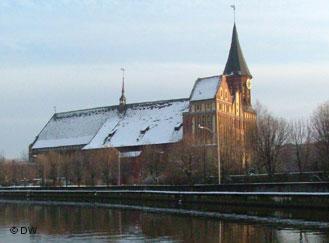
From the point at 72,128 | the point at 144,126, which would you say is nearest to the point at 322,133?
the point at 144,126

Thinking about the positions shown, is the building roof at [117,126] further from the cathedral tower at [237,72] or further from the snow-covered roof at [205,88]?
the cathedral tower at [237,72]

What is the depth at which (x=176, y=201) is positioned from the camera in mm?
45281

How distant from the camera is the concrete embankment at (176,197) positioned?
108ft

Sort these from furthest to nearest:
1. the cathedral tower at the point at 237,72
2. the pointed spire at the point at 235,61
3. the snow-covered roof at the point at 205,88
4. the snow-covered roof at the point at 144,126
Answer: the pointed spire at the point at 235,61 < the cathedral tower at the point at 237,72 < the snow-covered roof at the point at 144,126 < the snow-covered roof at the point at 205,88

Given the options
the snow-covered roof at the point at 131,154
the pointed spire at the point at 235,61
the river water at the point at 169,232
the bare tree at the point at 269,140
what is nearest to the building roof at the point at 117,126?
the snow-covered roof at the point at 131,154

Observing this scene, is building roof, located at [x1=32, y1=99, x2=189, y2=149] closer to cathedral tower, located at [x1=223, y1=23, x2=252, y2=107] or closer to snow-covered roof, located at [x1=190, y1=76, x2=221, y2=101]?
snow-covered roof, located at [x1=190, y1=76, x2=221, y2=101]

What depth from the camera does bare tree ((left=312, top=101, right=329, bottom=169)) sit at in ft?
167

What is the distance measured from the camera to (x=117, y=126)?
99688 millimetres

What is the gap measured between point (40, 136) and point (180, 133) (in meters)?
37.7

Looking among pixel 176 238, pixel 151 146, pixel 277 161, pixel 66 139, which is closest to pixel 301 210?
pixel 176 238

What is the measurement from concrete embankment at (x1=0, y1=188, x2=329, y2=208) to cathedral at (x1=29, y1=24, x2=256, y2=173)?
15171 mm

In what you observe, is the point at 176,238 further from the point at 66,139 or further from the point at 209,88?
the point at 66,139

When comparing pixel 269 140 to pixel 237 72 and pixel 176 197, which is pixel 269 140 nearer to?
pixel 176 197

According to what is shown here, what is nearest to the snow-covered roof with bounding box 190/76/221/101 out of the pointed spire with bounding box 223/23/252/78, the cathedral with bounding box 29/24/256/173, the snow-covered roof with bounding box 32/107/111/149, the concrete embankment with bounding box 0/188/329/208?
the cathedral with bounding box 29/24/256/173
